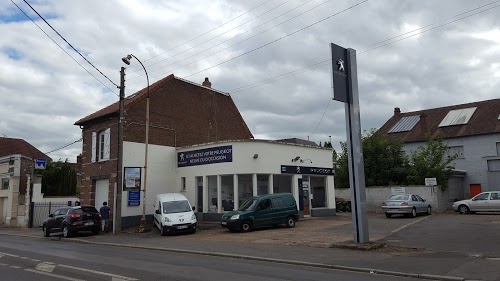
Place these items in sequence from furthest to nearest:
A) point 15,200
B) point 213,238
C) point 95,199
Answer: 1. point 15,200
2. point 95,199
3. point 213,238

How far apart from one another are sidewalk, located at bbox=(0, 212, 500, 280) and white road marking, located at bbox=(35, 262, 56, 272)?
482cm

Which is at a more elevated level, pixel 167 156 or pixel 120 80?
pixel 120 80

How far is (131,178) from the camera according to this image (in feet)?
81.9

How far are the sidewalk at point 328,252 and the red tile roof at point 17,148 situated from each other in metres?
35.6

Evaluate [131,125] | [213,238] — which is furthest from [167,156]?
[213,238]

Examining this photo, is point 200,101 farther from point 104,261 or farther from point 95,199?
point 104,261

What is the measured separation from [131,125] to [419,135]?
94.0 ft

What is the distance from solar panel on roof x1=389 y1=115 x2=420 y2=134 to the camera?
44.9 metres

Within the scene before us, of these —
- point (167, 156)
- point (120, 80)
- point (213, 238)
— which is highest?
point (120, 80)

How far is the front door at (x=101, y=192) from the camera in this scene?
27.4m

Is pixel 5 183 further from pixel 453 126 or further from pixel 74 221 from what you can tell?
pixel 453 126

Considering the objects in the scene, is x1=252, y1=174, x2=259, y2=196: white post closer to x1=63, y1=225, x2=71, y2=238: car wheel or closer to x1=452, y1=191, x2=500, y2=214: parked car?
x1=63, y1=225, x2=71, y2=238: car wheel

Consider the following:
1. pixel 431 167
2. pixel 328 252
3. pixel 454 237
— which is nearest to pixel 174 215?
pixel 328 252

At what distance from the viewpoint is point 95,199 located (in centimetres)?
2820
